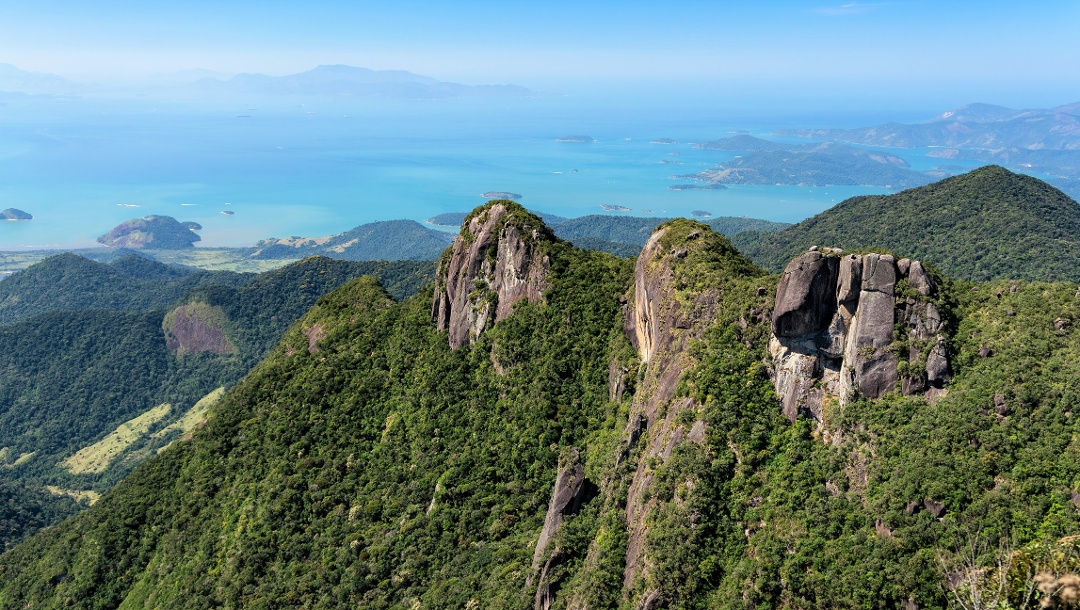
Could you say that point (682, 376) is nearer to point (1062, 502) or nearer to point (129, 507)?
point (1062, 502)

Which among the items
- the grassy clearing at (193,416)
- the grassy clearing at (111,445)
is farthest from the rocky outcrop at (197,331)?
the grassy clearing at (111,445)

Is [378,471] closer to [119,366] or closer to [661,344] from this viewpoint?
[661,344]

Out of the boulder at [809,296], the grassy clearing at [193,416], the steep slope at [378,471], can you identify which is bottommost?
the grassy clearing at [193,416]

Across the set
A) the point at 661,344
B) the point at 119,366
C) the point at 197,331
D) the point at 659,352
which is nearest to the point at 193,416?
the point at 197,331

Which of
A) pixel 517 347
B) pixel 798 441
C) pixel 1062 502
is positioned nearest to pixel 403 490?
pixel 517 347

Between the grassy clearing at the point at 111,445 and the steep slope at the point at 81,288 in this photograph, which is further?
the steep slope at the point at 81,288

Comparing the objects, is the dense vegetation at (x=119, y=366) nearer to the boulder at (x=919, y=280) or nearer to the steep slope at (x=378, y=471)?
the steep slope at (x=378, y=471)
